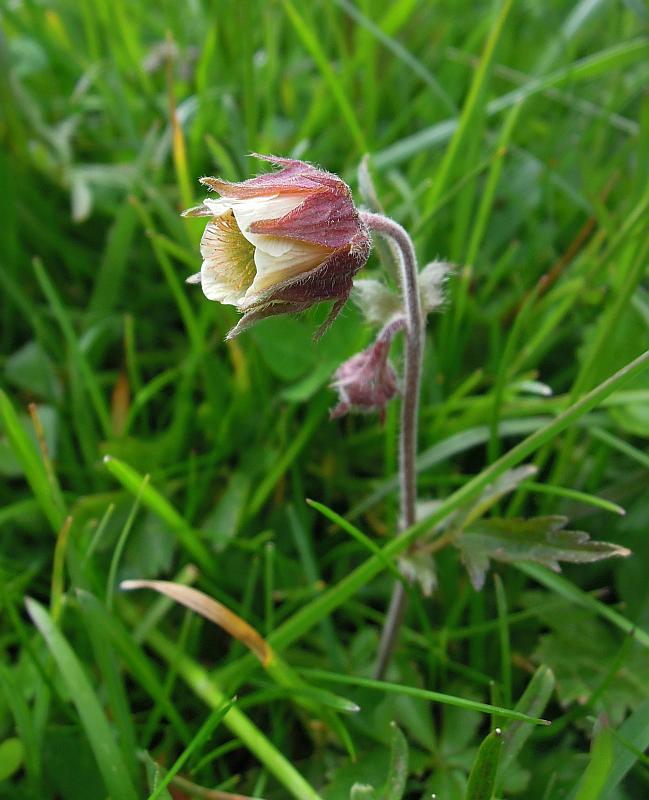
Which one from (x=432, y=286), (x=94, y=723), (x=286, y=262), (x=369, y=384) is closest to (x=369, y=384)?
(x=369, y=384)

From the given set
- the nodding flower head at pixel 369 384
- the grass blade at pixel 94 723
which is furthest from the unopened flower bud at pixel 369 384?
the grass blade at pixel 94 723

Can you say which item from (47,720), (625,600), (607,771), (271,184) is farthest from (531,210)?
(47,720)

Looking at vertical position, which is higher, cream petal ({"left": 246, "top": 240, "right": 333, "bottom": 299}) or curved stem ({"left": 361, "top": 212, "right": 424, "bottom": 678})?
cream petal ({"left": 246, "top": 240, "right": 333, "bottom": 299})

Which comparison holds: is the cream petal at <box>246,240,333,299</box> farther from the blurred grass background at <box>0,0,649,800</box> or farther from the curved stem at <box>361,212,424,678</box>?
the blurred grass background at <box>0,0,649,800</box>

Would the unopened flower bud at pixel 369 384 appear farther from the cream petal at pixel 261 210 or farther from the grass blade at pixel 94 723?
the grass blade at pixel 94 723

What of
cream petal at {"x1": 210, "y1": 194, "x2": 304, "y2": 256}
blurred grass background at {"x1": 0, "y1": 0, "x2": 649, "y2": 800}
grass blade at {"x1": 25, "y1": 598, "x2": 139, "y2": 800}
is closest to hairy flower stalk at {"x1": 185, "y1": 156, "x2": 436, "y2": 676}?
cream petal at {"x1": 210, "y1": 194, "x2": 304, "y2": 256}

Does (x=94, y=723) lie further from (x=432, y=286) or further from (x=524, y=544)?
(x=432, y=286)
